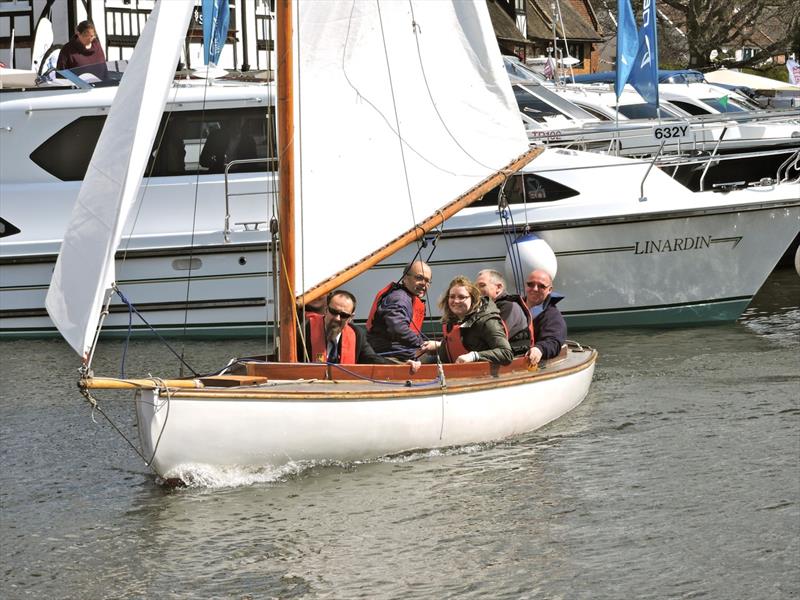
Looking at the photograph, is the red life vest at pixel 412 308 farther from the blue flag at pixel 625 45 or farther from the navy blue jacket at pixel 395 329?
the blue flag at pixel 625 45

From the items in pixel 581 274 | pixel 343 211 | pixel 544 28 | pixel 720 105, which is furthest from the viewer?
pixel 544 28

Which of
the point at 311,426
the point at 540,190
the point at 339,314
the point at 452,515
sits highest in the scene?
the point at 540,190

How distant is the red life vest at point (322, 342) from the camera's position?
11.0m

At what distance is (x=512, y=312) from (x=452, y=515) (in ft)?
9.48

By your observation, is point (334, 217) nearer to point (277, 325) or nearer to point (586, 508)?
point (277, 325)

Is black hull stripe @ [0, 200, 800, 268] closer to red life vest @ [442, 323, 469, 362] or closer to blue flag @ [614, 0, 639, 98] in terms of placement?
blue flag @ [614, 0, 639, 98]

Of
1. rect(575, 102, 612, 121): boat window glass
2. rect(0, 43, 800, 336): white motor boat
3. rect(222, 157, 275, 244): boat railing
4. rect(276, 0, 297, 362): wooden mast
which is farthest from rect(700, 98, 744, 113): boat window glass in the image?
rect(276, 0, 297, 362): wooden mast

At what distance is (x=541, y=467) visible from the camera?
432 inches

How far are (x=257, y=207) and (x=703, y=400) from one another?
6.19 metres

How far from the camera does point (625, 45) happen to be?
1842cm

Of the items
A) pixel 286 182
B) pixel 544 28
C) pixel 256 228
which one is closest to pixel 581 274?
pixel 256 228

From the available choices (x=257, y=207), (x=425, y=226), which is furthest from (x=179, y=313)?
(x=425, y=226)

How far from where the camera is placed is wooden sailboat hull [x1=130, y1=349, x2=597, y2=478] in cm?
962

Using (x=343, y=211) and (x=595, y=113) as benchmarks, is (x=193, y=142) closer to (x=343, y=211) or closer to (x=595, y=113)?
(x=343, y=211)
